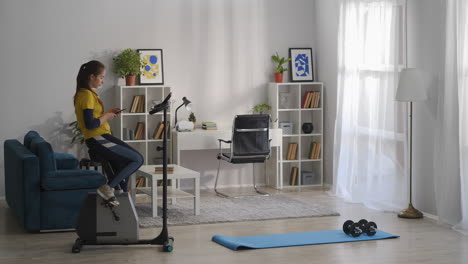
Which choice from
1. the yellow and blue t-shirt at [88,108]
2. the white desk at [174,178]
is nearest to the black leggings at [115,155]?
the yellow and blue t-shirt at [88,108]

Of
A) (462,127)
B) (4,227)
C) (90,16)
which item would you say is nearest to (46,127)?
(90,16)

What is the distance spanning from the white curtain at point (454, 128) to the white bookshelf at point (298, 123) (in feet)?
8.28

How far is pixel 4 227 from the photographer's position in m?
6.55

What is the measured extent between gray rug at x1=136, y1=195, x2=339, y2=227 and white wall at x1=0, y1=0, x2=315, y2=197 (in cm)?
111

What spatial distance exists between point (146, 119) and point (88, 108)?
2.79 meters

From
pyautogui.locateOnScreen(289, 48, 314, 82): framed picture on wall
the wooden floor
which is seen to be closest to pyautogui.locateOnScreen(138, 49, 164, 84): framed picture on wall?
pyautogui.locateOnScreen(289, 48, 314, 82): framed picture on wall

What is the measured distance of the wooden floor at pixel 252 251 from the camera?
5328 mm

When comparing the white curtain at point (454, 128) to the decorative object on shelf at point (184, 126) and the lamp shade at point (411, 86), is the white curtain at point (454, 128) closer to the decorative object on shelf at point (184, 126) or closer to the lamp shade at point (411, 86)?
the lamp shade at point (411, 86)

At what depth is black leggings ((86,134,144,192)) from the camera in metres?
5.79

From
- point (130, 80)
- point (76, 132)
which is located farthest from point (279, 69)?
point (76, 132)

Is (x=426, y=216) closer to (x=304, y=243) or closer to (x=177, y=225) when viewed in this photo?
(x=304, y=243)

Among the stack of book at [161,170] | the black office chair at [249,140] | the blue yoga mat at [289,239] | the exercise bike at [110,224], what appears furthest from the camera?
the black office chair at [249,140]

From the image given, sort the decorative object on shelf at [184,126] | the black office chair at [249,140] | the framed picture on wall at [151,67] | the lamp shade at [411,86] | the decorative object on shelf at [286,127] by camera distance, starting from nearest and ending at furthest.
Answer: the lamp shade at [411,86]
the black office chair at [249,140]
the decorative object on shelf at [184,126]
the framed picture on wall at [151,67]
the decorative object on shelf at [286,127]

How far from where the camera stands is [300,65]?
9.12 metres
